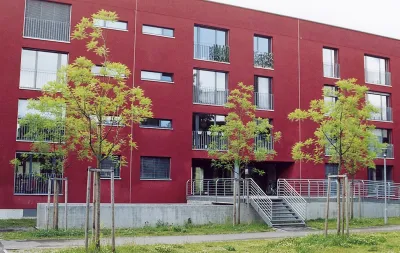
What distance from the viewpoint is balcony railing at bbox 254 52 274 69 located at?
3155 cm

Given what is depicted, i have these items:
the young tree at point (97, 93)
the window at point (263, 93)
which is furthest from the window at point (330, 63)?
the young tree at point (97, 93)

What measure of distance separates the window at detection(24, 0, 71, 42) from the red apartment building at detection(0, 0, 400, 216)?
0.17ft

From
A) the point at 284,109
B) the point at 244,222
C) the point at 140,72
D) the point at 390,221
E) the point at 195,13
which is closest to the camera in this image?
the point at 244,222

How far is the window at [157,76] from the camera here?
91.8 feet

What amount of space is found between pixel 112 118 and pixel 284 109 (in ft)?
65.4

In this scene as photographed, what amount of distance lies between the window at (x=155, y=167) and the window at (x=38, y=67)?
6609 mm

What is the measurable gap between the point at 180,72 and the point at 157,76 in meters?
1.39

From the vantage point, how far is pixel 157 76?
2844 cm

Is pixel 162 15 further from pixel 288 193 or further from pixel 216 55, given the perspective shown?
pixel 288 193

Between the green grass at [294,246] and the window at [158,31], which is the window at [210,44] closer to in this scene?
the window at [158,31]

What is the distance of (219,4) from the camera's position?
3048 centimetres

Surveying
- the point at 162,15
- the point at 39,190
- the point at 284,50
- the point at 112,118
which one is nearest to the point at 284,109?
the point at 284,50

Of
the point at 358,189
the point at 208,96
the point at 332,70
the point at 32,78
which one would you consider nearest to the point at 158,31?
the point at 208,96

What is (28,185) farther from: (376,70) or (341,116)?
(376,70)
